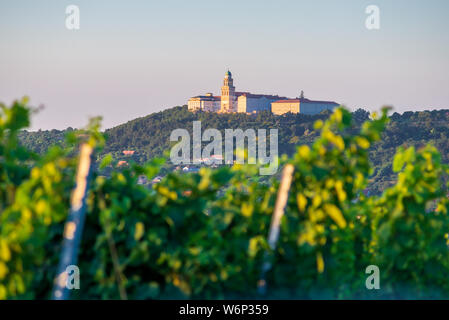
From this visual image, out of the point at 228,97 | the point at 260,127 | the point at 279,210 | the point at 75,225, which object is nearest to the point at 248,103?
the point at 228,97

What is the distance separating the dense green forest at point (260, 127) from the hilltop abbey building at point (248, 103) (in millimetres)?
10826

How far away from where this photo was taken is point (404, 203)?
3.35 meters

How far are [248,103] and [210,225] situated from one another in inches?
4664

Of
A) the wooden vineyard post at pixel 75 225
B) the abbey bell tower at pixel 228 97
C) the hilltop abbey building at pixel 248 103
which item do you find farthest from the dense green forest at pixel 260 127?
the wooden vineyard post at pixel 75 225

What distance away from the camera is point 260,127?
8838 centimetres

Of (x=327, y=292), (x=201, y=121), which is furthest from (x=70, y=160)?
(x=201, y=121)

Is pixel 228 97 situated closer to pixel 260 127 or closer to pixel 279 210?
pixel 260 127

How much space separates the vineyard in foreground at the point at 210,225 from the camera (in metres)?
2.84

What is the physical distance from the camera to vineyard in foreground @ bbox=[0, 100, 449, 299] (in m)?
2.84

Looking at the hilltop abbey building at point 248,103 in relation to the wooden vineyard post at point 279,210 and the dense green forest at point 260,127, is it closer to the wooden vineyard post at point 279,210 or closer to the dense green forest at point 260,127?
the dense green forest at point 260,127

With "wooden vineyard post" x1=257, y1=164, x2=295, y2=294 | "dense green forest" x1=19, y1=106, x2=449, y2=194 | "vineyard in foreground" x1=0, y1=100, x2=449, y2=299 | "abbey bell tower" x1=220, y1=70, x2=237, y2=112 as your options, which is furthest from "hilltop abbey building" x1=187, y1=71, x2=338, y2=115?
"wooden vineyard post" x1=257, y1=164, x2=295, y2=294

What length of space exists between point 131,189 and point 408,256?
65.8 inches

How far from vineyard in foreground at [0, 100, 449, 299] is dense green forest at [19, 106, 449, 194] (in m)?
27.7

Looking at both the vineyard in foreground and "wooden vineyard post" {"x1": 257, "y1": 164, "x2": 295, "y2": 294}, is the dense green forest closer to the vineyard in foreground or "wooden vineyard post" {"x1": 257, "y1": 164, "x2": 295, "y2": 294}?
the vineyard in foreground
